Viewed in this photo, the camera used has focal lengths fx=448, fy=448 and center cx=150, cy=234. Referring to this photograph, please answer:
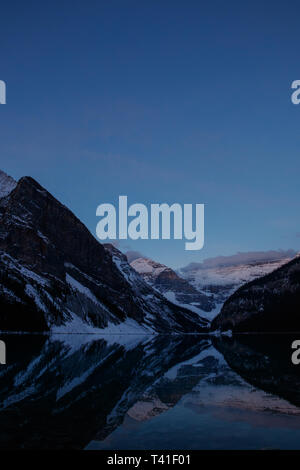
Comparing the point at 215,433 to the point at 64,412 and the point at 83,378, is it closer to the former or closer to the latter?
the point at 64,412

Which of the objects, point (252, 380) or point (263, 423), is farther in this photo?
point (252, 380)

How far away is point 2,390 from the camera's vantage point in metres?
33.1

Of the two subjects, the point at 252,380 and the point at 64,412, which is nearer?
the point at 64,412

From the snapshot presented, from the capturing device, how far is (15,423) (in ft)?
74.0

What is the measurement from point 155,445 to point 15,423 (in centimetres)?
797

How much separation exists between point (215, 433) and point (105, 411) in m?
8.22
